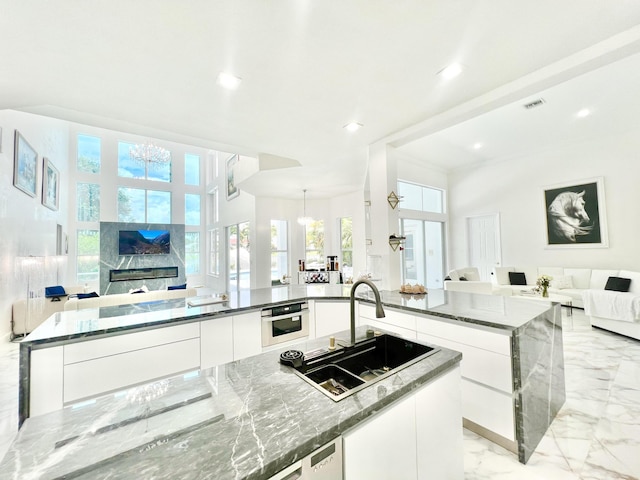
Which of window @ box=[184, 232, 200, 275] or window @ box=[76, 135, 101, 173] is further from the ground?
window @ box=[76, 135, 101, 173]

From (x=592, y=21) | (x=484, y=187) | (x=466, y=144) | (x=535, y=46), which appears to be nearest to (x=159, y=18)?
(x=535, y=46)

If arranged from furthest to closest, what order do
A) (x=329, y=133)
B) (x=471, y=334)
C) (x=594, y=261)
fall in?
(x=594, y=261) < (x=329, y=133) < (x=471, y=334)

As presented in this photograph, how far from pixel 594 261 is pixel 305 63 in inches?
261

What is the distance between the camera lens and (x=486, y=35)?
5.64 feet

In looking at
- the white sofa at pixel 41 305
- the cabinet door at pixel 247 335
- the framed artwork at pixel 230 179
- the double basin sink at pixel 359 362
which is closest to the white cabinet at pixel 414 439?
the double basin sink at pixel 359 362

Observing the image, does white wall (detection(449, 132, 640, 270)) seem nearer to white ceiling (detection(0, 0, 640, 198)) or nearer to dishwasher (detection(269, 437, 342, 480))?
white ceiling (detection(0, 0, 640, 198))

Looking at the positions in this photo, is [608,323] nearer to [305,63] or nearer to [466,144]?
[466,144]

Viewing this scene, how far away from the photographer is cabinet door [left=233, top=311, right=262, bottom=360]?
7.35 feet

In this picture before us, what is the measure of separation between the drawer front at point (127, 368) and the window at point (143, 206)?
891 centimetres

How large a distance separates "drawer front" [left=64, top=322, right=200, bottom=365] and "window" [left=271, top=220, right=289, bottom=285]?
16.1ft

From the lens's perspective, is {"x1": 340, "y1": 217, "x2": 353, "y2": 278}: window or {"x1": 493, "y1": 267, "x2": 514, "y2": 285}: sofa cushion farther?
{"x1": 340, "y1": 217, "x2": 353, "y2": 278}: window

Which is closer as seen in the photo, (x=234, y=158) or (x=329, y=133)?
(x=329, y=133)

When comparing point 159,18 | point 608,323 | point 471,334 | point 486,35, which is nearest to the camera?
point 159,18

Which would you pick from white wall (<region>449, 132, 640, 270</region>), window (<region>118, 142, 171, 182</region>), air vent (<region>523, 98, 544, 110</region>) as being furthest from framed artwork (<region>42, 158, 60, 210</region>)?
white wall (<region>449, 132, 640, 270</region>)
